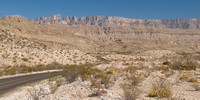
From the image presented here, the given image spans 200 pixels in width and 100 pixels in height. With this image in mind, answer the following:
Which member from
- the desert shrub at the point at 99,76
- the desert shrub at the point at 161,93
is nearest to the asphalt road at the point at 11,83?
the desert shrub at the point at 99,76

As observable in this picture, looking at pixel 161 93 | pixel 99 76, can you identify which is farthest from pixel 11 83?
pixel 161 93

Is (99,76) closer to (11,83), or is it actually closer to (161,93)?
(161,93)

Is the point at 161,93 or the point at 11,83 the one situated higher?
the point at 161,93

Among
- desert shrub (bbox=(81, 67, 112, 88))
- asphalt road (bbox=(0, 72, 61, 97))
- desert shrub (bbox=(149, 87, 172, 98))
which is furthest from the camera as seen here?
asphalt road (bbox=(0, 72, 61, 97))

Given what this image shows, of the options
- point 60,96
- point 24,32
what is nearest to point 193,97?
point 60,96

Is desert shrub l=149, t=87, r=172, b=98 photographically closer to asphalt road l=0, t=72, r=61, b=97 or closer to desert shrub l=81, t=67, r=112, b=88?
desert shrub l=81, t=67, r=112, b=88

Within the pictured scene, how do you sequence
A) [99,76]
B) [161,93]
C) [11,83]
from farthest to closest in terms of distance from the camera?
[99,76]
[11,83]
[161,93]

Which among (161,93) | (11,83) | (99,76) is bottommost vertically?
(11,83)

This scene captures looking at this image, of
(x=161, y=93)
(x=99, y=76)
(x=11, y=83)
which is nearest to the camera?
(x=161, y=93)

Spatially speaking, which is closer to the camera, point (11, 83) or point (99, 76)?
point (11, 83)

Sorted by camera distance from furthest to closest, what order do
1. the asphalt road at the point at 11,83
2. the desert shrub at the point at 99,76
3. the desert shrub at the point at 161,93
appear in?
the asphalt road at the point at 11,83 < the desert shrub at the point at 99,76 < the desert shrub at the point at 161,93

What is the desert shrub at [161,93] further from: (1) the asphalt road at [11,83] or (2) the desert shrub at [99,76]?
(1) the asphalt road at [11,83]

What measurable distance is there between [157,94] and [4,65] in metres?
26.4

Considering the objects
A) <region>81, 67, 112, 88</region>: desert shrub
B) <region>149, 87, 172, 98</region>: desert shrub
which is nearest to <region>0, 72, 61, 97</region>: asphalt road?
A: <region>81, 67, 112, 88</region>: desert shrub
